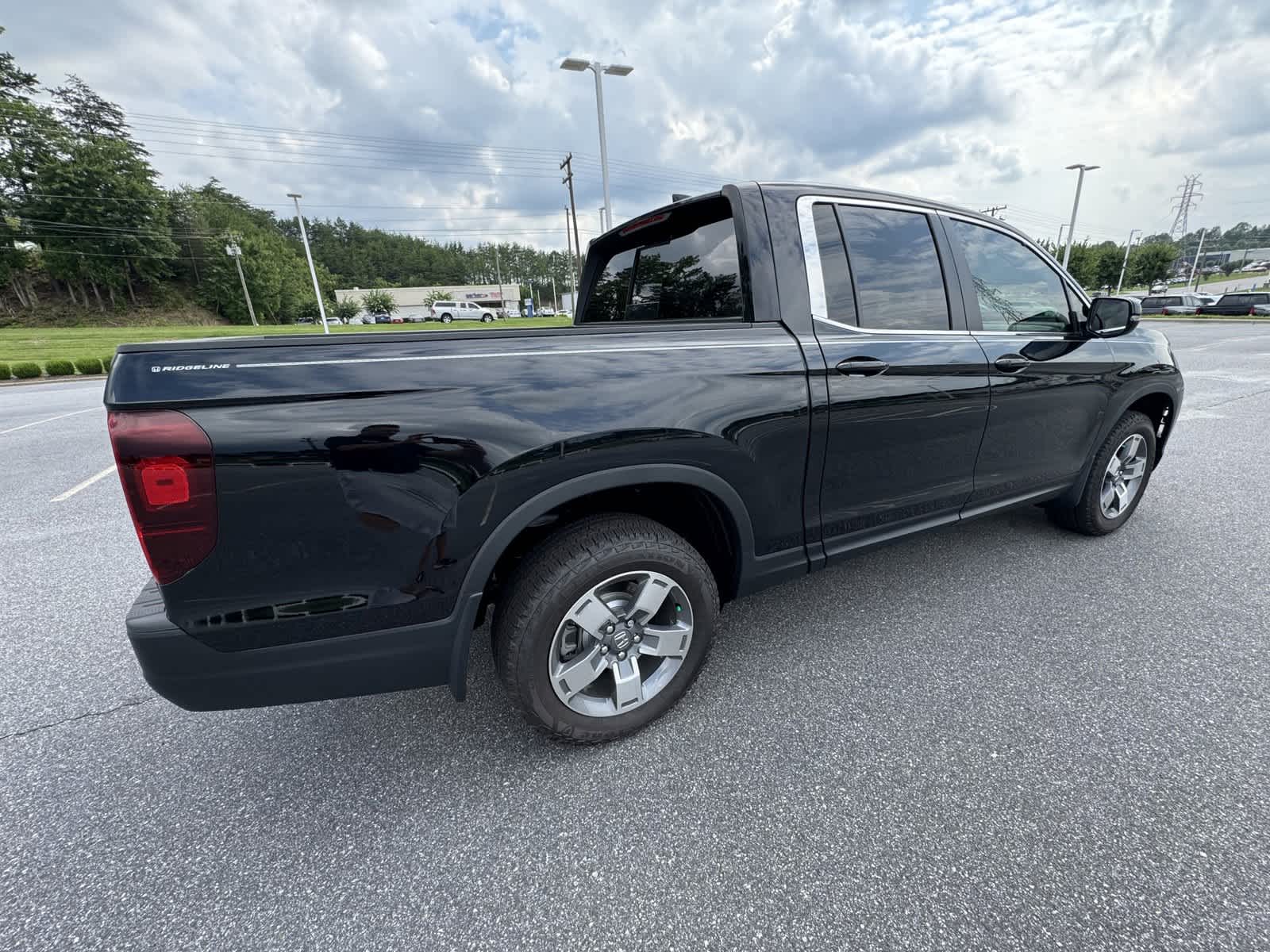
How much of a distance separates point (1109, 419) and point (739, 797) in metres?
3.08

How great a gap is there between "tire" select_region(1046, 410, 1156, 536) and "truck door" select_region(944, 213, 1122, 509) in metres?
0.19

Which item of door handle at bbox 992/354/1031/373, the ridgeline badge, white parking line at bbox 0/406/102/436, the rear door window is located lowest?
white parking line at bbox 0/406/102/436

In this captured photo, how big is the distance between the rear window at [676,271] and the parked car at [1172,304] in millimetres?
42323

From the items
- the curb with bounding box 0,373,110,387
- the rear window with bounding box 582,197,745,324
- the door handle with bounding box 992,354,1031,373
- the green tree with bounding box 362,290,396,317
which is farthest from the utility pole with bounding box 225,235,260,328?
the door handle with bounding box 992,354,1031,373

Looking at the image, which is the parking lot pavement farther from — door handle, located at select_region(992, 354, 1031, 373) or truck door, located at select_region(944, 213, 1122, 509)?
door handle, located at select_region(992, 354, 1031, 373)

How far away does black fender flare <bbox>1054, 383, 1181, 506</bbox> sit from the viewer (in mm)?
3143

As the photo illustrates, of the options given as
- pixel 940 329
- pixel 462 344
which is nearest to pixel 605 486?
pixel 462 344

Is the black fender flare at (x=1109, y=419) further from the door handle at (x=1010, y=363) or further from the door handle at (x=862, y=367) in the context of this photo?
the door handle at (x=862, y=367)

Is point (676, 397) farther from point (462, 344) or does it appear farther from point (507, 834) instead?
point (507, 834)

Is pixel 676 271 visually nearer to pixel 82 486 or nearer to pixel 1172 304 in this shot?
pixel 82 486

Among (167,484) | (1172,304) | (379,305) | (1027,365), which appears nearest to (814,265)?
(1027,365)

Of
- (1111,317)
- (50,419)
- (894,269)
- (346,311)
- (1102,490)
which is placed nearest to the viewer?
(894,269)

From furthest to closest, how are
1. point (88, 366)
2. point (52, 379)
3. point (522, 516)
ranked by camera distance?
point (88, 366) < point (52, 379) < point (522, 516)

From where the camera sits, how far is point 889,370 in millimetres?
2201
